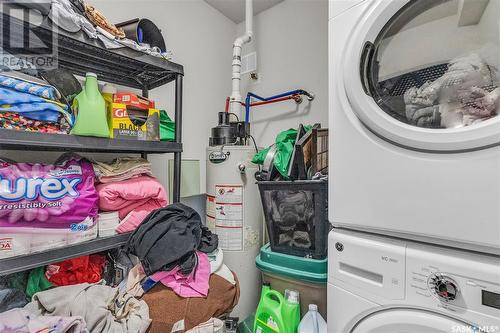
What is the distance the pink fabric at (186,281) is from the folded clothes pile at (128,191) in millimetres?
265

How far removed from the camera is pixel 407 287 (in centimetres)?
64

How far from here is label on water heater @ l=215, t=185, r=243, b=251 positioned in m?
1.31

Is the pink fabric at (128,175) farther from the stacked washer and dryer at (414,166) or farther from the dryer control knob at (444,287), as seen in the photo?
the dryer control knob at (444,287)

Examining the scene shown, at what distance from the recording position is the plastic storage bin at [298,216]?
1.02 metres

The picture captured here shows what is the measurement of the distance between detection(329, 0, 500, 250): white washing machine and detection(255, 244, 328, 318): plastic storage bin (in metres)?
0.32

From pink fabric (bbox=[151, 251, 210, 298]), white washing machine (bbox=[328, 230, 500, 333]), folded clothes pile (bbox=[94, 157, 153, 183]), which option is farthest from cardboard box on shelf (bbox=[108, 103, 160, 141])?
white washing machine (bbox=[328, 230, 500, 333])

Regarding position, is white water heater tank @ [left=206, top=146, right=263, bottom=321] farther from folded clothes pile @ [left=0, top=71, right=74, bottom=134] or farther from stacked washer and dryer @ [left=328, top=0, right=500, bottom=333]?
folded clothes pile @ [left=0, top=71, right=74, bottom=134]

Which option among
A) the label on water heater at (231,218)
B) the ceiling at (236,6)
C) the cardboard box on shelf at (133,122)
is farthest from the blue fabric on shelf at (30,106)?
the ceiling at (236,6)

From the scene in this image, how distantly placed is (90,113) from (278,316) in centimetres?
109

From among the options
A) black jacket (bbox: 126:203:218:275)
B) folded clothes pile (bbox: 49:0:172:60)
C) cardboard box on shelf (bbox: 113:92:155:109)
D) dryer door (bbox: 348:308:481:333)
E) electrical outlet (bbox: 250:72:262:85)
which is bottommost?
dryer door (bbox: 348:308:481:333)

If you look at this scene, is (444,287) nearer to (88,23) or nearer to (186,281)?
(186,281)

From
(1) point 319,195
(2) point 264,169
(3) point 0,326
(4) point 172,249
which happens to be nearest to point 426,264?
(1) point 319,195
